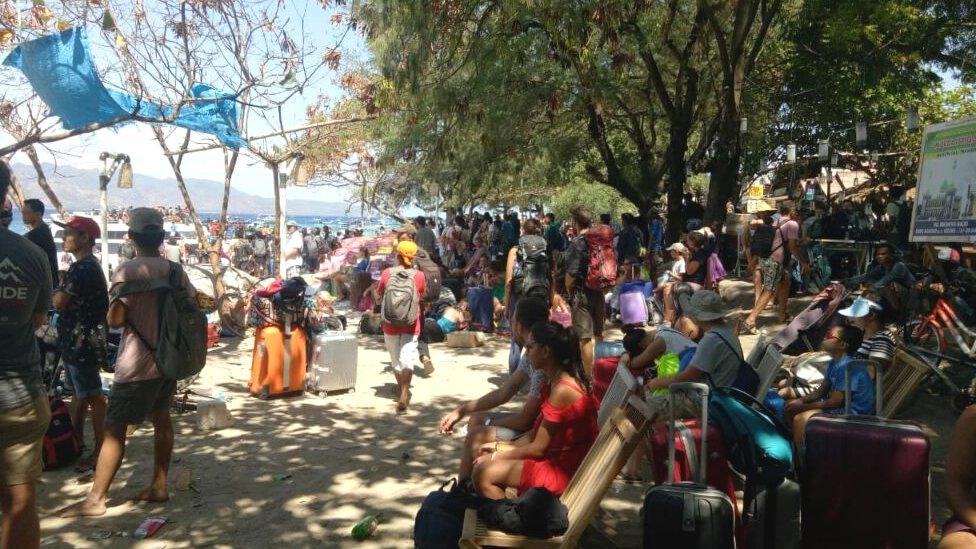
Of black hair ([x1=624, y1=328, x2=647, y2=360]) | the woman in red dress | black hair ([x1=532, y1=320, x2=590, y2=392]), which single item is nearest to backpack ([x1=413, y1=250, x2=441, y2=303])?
black hair ([x1=624, y1=328, x2=647, y2=360])

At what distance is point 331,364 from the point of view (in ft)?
25.1

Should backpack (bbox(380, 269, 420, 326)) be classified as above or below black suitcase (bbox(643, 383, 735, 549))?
above

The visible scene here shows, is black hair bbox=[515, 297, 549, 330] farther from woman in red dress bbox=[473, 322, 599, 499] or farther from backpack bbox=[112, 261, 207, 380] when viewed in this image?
backpack bbox=[112, 261, 207, 380]

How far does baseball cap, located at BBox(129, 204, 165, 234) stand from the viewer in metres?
4.47

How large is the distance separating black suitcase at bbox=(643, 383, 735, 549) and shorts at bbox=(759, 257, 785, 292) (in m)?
7.59

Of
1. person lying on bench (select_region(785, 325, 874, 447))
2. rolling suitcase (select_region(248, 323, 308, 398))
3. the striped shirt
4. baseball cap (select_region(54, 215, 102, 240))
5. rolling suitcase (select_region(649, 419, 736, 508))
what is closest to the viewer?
rolling suitcase (select_region(649, 419, 736, 508))

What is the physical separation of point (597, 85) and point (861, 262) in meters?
5.19

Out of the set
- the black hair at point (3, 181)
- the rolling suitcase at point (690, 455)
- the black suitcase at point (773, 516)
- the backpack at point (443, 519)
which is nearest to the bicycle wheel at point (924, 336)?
the rolling suitcase at point (690, 455)

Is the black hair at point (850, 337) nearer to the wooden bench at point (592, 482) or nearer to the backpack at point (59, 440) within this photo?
the wooden bench at point (592, 482)

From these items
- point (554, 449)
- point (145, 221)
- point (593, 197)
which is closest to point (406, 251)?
point (145, 221)

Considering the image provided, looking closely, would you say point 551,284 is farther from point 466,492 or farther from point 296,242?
point 296,242

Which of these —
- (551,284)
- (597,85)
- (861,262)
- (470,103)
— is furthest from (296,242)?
(861,262)

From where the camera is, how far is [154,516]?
4.45 meters

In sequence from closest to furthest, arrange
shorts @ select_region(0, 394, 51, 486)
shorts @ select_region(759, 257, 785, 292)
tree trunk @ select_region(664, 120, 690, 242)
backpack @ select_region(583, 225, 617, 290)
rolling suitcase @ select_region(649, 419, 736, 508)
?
1. shorts @ select_region(0, 394, 51, 486)
2. rolling suitcase @ select_region(649, 419, 736, 508)
3. backpack @ select_region(583, 225, 617, 290)
4. shorts @ select_region(759, 257, 785, 292)
5. tree trunk @ select_region(664, 120, 690, 242)
